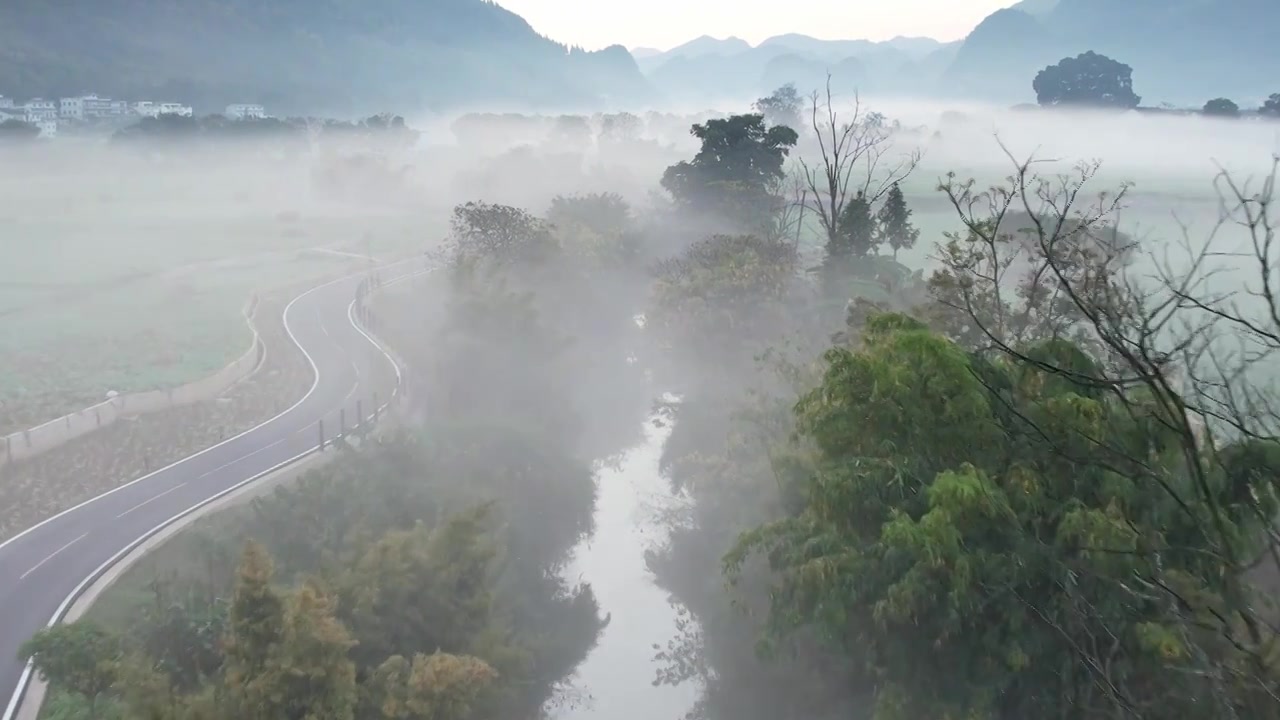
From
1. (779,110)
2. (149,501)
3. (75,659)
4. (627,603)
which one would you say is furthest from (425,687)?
(779,110)

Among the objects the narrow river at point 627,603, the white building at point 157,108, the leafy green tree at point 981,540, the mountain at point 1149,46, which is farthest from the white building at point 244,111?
the leafy green tree at point 981,540

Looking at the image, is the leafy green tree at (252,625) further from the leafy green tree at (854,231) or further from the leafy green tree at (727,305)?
the leafy green tree at (854,231)

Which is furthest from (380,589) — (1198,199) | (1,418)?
(1198,199)

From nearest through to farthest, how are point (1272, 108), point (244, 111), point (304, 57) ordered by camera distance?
point (1272, 108), point (244, 111), point (304, 57)

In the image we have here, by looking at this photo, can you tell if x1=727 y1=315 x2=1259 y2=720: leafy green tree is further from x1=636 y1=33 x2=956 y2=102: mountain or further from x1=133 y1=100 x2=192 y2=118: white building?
x1=636 y1=33 x2=956 y2=102: mountain

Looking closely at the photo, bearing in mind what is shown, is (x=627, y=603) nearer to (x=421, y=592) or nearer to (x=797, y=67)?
(x=421, y=592)

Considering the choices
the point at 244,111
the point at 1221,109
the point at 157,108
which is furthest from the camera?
the point at 244,111

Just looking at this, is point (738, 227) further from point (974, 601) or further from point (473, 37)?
point (473, 37)
